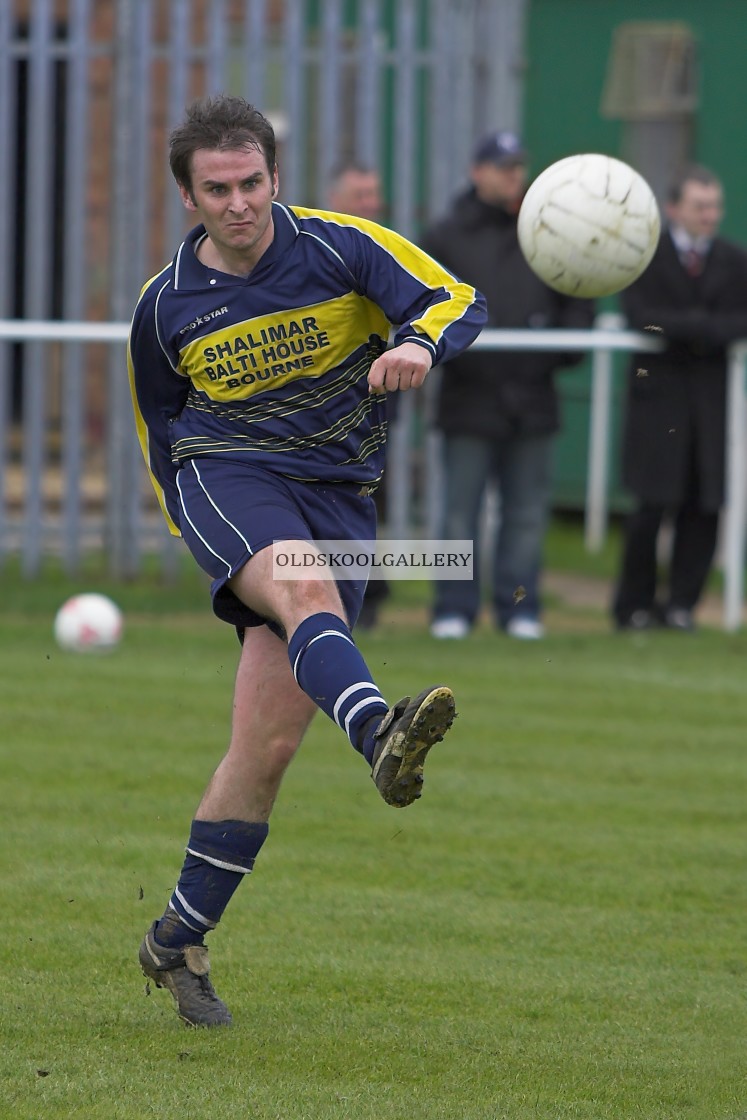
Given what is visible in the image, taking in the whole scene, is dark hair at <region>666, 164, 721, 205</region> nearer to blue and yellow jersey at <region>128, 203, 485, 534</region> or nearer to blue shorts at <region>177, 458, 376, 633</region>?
blue and yellow jersey at <region>128, 203, 485, 534</region>

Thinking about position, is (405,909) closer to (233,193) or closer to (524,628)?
(233,193)

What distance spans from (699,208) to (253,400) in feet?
22.4

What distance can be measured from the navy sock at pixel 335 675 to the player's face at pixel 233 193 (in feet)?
3.40

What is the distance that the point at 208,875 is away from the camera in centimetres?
488

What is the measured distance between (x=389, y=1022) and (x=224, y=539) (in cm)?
136

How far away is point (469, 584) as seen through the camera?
1130 centimetres

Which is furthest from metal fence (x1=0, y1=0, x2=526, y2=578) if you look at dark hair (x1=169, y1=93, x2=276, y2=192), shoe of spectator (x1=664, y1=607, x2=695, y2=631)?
dark hair (x1=169, y1=93, x2=276, y2=192)

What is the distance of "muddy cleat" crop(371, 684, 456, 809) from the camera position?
4.10 metres

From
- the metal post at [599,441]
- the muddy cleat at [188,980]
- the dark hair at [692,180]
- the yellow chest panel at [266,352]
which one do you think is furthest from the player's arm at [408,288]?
the metal post at [599,441]

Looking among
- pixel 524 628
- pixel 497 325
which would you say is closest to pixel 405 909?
pixel 524 628

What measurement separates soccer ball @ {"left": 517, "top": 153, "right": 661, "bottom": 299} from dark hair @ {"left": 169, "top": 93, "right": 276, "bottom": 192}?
4.33 ft

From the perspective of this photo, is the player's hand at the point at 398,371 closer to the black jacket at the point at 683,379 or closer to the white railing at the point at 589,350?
the white railing at the point at 589,350

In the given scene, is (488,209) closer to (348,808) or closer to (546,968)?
(348,808)

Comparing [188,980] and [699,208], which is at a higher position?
[699,208]
